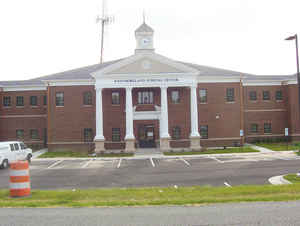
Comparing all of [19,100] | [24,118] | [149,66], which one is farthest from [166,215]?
[19,100]

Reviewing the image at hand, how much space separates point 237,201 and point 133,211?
9.82 ft

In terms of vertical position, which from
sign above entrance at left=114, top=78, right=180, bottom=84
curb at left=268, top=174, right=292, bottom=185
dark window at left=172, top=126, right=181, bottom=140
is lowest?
curb at left=268, top=174, right=292, bottom=185

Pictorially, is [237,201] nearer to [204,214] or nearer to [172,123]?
[204,214]

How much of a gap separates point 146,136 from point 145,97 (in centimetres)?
430

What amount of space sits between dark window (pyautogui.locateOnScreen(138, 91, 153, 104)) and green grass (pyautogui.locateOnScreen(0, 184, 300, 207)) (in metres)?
23.4

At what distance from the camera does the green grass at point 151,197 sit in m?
8.65

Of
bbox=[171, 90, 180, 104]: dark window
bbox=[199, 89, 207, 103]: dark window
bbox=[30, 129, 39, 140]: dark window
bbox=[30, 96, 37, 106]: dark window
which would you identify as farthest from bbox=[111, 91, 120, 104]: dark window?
bbox=[30, 129, 39, 140]: dark window

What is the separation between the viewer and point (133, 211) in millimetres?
7691

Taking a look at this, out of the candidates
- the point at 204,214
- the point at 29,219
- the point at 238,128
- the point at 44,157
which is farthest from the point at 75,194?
the point at 238,128

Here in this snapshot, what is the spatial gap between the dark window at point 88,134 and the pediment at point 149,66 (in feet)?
24.0

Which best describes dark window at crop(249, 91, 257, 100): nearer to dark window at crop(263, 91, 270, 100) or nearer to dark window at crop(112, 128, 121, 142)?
dark window at crop(263, 91, 270, 100)

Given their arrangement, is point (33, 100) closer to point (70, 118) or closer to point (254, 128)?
point (70, 118)

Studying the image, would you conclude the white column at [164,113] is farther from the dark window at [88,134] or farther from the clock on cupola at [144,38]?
the dark window at [88,134]

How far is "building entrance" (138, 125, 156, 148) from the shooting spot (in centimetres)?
3397
